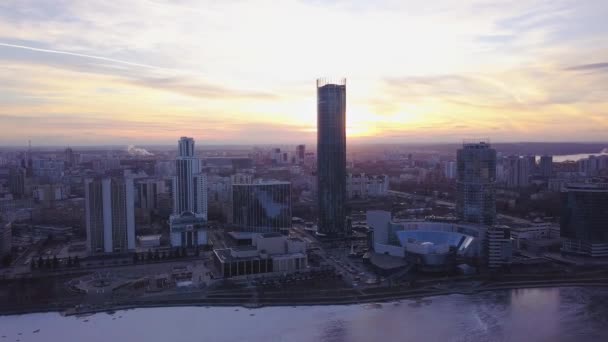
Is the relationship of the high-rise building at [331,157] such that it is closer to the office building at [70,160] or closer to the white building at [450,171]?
the white building at [450,171]

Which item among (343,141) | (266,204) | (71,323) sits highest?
(343,141)

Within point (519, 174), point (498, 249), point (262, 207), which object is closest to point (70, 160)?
point (262, 207)

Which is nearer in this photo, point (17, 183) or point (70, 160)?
point (17, 183)

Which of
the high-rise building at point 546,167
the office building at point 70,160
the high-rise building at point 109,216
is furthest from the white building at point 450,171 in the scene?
the office building at point 70,160

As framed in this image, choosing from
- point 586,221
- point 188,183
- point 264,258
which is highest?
point 188,183

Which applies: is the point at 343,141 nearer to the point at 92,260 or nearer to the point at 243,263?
the point at 243,263

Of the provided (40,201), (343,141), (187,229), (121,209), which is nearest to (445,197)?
(343,141)

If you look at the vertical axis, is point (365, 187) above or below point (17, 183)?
below

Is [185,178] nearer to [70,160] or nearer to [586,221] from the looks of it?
[586,221]

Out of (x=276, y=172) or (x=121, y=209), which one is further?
(x=276, y=172)
